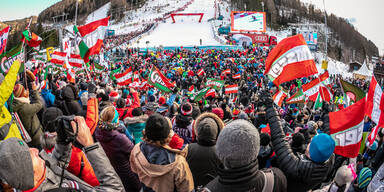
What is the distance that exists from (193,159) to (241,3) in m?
89.8

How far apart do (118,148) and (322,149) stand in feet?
A: 6.25

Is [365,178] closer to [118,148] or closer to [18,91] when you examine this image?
[118,148]

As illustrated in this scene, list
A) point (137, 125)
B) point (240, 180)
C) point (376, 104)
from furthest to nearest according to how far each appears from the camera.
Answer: point (137, 125)
point (376, 104)
point (240, 180)

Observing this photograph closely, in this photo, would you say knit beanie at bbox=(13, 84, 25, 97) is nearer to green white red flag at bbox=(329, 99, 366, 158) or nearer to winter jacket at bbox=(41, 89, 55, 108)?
winter jacket at bbox=(41, 89, 55, 108)

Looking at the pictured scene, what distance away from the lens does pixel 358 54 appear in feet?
297

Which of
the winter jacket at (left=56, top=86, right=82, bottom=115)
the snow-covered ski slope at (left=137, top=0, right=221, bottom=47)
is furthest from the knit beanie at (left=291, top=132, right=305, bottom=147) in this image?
the snow-covered ski slope at (left=137, top=0, right=221, bottom=47)

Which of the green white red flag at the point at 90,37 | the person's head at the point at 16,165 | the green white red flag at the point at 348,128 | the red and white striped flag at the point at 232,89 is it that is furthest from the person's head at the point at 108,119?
the red and white striped flag at the point at 232,89

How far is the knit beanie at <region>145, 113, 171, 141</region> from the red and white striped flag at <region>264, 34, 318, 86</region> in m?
1.82

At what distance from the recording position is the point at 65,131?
202 cm

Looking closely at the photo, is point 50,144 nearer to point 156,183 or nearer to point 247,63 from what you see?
point 156,183

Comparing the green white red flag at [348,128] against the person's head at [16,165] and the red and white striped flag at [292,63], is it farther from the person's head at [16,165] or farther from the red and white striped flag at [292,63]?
the person's head at [16,165]

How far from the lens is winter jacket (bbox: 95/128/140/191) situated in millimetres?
2920

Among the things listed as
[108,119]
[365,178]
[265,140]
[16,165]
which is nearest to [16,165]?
[16,165]

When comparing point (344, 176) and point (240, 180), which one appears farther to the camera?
point (344, 176)
